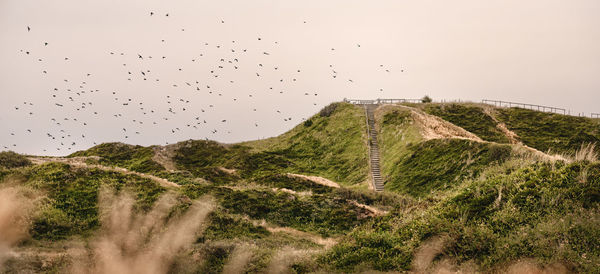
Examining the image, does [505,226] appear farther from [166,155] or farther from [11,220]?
[166,155]

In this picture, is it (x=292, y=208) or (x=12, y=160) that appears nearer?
(x=292, y=208)

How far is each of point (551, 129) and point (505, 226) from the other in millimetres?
65379

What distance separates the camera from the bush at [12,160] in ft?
141

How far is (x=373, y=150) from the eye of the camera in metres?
67.4

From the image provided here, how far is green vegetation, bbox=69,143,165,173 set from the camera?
71750 millimetres

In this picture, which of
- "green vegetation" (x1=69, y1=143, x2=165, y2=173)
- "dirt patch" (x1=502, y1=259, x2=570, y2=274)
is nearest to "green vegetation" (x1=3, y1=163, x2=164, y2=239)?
"dirt patch" (x1=502, y1=259, x2=570, y2=274)

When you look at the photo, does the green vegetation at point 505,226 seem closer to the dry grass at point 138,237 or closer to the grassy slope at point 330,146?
the dry grass at point 138,237

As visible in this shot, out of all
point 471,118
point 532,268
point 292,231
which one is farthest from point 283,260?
point 471,118

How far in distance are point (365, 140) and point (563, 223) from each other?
176ft

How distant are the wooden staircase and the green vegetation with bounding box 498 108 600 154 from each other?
22.3 m

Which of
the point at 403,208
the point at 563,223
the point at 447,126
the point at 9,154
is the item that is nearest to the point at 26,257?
the point at 403,208

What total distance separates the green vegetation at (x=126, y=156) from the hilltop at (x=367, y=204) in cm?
73

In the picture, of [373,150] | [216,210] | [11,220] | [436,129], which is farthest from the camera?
[436,129]

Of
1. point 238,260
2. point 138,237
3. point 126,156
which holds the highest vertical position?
point 138,237
